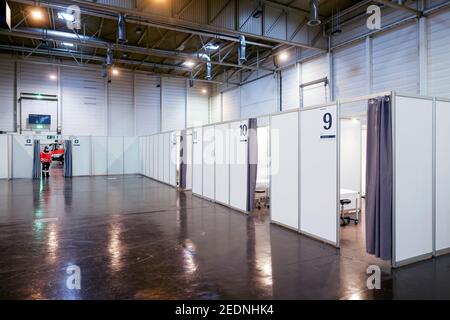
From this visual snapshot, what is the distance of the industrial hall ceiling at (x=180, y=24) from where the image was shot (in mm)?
8188

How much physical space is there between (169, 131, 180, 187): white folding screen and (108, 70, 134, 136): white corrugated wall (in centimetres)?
647

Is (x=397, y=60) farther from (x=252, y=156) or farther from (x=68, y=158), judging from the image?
(x=68, y=158)

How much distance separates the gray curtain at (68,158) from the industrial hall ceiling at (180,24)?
4.42 meters

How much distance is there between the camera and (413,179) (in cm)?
428

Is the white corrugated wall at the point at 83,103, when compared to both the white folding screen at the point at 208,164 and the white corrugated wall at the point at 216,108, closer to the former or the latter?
the white corrugated wall at the point at 216,108

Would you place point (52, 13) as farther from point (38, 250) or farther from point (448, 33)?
point (448, 33)

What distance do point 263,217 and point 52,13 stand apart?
384 inches

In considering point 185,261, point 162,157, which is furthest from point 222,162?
point 162,157

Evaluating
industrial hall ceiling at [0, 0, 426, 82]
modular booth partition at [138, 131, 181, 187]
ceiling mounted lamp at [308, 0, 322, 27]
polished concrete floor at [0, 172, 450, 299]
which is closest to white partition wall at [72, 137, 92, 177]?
modular booth partition at [138, 131, 181, 187]

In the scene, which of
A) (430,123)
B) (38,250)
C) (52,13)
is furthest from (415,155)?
(52,13)

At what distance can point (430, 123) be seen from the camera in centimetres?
443

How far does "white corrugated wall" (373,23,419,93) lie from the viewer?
823cm

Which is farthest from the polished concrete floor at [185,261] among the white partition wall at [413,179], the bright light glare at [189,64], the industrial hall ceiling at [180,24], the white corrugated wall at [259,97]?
the bright light glare at [189,64]

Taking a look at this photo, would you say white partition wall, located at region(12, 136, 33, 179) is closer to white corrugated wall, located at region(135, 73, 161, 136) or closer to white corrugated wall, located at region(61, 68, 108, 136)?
white corrugated wall, located at region(61, 68, 108, 136)
